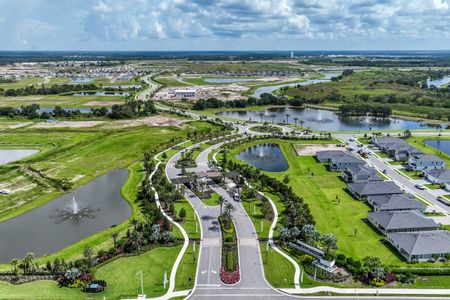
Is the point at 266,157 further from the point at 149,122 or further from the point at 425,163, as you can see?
the point at 149,122

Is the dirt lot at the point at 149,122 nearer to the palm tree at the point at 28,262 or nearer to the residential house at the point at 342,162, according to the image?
the residential house at the point at 342,162

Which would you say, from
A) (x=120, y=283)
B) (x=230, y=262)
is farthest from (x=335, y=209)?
(x=120, y=283)

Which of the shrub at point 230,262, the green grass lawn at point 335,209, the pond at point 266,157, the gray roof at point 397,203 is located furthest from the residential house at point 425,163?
the shrub at point 230,262

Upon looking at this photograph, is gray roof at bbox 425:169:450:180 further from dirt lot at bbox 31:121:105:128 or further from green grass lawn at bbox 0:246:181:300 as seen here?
dirt lot at bbox 31:121:105:128

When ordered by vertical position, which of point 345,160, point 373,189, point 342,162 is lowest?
point 373,189

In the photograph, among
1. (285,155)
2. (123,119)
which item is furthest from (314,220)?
(123,119)

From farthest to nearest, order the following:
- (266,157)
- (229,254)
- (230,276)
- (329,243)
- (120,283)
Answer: (266,157) < (229,254) < (329,243) < (230,276) < (120,283)

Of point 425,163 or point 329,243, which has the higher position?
point 425,163
